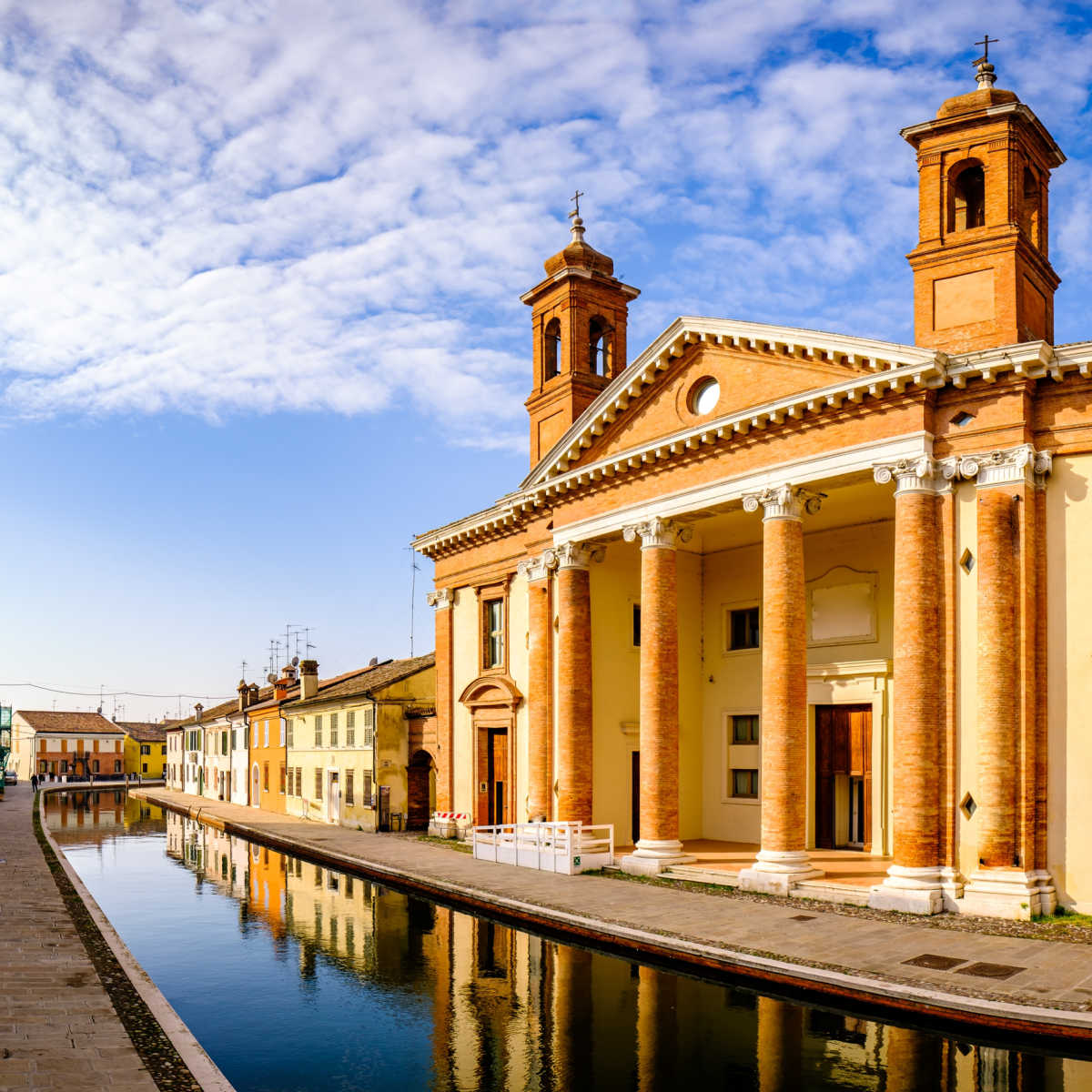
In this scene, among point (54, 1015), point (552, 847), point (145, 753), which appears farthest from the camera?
point (145, 753)

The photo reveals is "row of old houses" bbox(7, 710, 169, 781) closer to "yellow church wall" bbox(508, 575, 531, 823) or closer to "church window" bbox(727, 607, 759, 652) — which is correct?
"yellow church wall" bbox(508, 575, 531, 823)

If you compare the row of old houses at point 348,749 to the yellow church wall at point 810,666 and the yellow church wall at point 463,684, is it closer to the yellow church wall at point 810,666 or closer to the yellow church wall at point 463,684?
the yellow church wall at point 463,684

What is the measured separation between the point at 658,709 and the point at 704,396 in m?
6.44

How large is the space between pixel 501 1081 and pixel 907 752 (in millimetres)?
9493

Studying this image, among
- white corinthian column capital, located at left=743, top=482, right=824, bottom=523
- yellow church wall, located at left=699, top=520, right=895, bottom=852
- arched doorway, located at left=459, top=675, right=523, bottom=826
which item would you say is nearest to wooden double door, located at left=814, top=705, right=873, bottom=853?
yellow church wall, located at left=699, top=520, right=895, bottom=852

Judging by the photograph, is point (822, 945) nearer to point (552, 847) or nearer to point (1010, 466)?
point (1010, 466)

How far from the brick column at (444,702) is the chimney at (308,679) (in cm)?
1568

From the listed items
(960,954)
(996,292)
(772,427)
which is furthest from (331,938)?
(996,292)

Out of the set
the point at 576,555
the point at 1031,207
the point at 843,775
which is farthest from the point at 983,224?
the point at 843,775

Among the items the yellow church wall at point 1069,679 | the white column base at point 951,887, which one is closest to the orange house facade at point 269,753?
the white column base at point 951,887

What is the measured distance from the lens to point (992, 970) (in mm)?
12617

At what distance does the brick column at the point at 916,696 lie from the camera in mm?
16672

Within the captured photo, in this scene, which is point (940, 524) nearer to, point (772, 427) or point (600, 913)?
point (772, 427)

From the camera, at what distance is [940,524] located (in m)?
17.4
